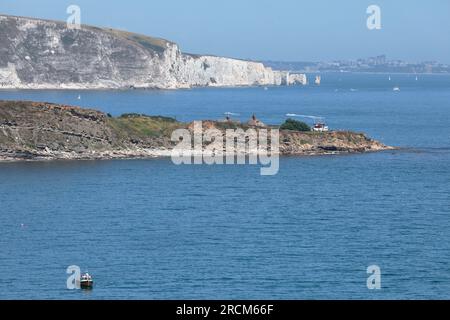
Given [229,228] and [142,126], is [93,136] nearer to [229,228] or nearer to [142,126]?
[142,126]

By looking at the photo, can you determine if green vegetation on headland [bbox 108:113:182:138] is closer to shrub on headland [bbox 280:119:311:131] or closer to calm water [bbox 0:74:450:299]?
calm water [bbox 0:74:450:299]

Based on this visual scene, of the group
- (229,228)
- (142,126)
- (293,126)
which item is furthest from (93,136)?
(229,228)

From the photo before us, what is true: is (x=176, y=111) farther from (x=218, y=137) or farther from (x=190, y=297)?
(x=190, y=297)

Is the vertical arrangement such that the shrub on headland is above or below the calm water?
above

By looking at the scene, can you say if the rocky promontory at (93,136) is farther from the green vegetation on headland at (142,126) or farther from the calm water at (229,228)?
the calm water at (229,228)

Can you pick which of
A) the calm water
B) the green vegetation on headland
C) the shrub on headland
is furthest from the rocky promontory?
the calm water
